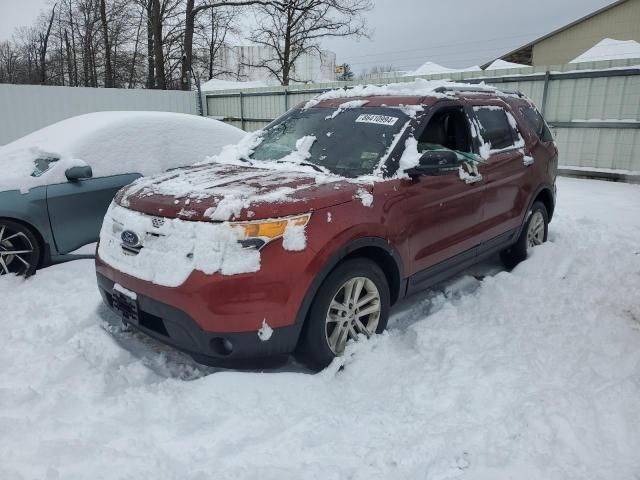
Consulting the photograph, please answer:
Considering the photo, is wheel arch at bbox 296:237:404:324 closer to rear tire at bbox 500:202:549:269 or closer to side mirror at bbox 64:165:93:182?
rear tire at bbox 500:202:549:269

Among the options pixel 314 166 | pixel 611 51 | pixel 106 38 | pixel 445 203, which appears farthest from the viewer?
pixel 106 38

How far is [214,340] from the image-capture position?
2.67m

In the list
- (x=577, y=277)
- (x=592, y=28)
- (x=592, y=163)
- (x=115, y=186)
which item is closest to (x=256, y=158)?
(x=115, y=186)

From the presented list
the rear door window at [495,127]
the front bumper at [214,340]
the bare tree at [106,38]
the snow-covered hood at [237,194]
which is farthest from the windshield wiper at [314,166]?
the bare tree at [106,38]

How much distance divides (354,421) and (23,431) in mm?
1658

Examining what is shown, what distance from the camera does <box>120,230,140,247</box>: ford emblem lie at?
9.56 ft

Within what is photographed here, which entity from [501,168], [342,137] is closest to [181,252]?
[342,137]

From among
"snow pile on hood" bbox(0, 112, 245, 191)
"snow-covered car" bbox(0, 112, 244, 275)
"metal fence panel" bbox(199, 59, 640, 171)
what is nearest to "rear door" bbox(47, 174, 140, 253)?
"snow-covered car" bbox(0, 112, 244, 275)

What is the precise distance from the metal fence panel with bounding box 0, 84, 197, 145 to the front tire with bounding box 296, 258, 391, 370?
1417 cm

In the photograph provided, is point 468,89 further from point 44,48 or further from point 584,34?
point 44,48

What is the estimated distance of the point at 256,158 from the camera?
405 centimetres

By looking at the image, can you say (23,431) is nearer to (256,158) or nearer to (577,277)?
(256,158)

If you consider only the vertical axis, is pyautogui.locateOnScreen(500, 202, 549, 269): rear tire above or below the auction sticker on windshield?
below

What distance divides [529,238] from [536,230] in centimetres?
18
